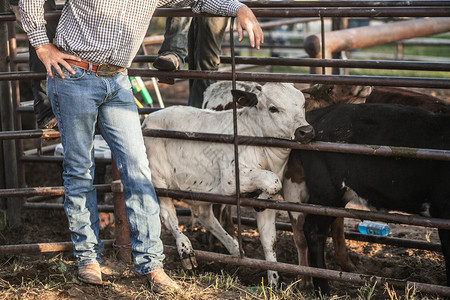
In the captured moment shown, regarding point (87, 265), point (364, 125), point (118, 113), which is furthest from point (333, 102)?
point (87, 265)

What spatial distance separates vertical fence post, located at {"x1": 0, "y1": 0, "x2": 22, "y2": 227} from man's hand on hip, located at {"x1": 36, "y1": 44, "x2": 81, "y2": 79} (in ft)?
6.47

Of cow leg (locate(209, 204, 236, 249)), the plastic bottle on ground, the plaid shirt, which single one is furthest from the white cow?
the plaid shirt

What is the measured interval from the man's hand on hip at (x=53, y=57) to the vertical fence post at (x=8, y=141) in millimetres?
1973

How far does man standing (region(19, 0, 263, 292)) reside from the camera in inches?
123

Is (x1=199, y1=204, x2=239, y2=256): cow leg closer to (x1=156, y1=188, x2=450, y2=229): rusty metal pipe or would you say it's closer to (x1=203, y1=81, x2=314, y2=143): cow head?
(x1=156, y1=188, x2=450, y2=229): rusty metal pipe

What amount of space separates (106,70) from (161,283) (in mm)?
1205

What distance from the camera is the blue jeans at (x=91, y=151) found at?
3215 millimetres

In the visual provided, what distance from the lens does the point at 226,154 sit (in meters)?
3.88

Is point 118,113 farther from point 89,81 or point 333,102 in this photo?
point 333,102

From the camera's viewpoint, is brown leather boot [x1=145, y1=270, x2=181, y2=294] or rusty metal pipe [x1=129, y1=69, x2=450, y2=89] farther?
brown leather boot [x1=145, y1=270, x2=181, y2=294]

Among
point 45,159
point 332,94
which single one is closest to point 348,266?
point 332,94

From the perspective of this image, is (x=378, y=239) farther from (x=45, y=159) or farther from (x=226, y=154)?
(x=45, y=159)

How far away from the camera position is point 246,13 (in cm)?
329

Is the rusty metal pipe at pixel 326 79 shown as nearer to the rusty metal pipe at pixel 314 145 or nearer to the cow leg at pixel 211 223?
the rusty metal pipe at pixel 314 145
